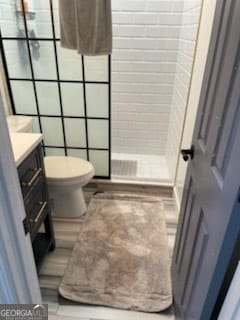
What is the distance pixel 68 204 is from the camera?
2041 millimetres

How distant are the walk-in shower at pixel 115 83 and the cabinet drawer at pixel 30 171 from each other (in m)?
0.94

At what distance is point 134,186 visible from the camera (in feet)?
8.10

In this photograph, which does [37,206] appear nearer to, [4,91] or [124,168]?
[4,91]

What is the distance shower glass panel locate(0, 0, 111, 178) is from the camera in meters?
1.93

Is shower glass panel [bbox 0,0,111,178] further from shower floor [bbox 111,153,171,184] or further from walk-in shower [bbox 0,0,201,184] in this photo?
shower floor [bbox 111,153,171,184]

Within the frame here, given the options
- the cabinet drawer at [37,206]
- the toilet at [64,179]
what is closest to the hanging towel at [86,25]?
the toilet at [64,179]

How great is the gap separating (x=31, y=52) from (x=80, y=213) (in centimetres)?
150

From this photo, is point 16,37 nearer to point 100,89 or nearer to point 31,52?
point 31,52

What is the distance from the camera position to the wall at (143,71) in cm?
246

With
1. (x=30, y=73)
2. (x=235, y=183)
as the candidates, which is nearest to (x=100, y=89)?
(x=30, y=73)

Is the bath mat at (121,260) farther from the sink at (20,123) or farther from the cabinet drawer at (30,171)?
the sink at (20,123)

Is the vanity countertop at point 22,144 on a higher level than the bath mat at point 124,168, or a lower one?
higher

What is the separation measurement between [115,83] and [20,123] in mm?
1314

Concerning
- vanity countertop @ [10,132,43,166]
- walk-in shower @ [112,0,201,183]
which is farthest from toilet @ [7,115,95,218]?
walk-in shower @ [112,0,201,183]
